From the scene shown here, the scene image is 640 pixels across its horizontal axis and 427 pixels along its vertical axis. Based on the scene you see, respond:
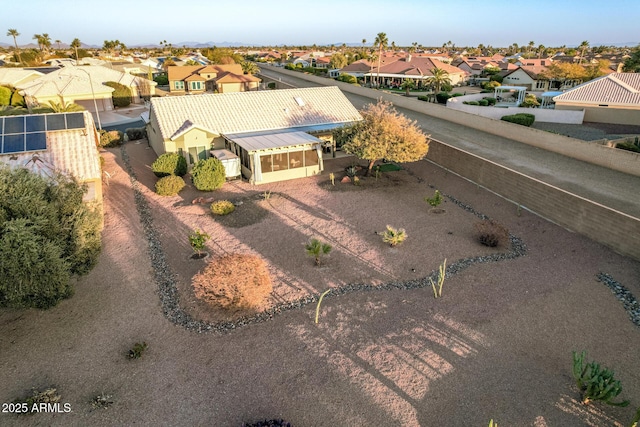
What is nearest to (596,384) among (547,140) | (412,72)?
(547,140)

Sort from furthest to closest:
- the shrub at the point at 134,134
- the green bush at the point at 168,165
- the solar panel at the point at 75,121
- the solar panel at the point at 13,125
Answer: the shrub at the point at 134,134, the green bush at the point at 168,165, the solar panel at the point at 75,121, the solar panel at the point at 13,125

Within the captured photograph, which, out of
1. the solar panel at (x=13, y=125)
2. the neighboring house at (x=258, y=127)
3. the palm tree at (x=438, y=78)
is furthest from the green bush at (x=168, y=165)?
the palm tree at (x=438, y=78)

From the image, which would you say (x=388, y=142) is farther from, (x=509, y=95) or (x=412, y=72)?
(x=412, y=72)

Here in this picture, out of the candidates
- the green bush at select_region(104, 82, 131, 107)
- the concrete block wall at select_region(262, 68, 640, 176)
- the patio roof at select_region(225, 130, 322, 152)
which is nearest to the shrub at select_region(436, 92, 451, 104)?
the concrete block wall at select_region(262, 68, 640, 176)

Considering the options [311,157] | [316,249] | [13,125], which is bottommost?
[316,249]

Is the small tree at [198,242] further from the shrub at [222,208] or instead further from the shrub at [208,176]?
the shrub at [208,176]
